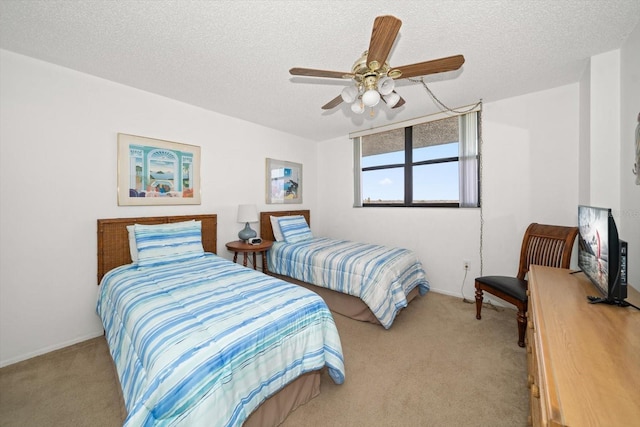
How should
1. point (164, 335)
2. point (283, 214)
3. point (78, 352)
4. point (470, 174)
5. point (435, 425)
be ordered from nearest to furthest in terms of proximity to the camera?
point (164, 335)
point (435, 425)
point (78, 352)
point (470, 174)
point (283, 214)

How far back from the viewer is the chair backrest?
2248 millimetres

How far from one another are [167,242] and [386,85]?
2.49m

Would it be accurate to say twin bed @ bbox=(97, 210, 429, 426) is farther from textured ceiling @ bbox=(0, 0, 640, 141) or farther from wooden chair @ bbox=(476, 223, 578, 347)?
textured ceiling @ bbox=(0, 0, 640, 141)

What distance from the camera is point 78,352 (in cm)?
215

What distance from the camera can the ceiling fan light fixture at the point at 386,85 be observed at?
1576 millimetres

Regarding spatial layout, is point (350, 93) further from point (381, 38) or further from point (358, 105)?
point (381, 38)

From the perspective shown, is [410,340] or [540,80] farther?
[540,80]

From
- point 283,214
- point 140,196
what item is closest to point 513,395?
point 283,214

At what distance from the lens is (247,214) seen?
336 centimetres

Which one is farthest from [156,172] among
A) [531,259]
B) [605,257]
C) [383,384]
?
[531,259]

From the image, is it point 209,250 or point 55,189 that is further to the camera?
point 209,250

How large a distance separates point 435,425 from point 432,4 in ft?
A: 8.43

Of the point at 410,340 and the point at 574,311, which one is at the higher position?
the point at 574,311

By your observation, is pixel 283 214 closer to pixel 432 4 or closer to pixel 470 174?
pixel 470 174
